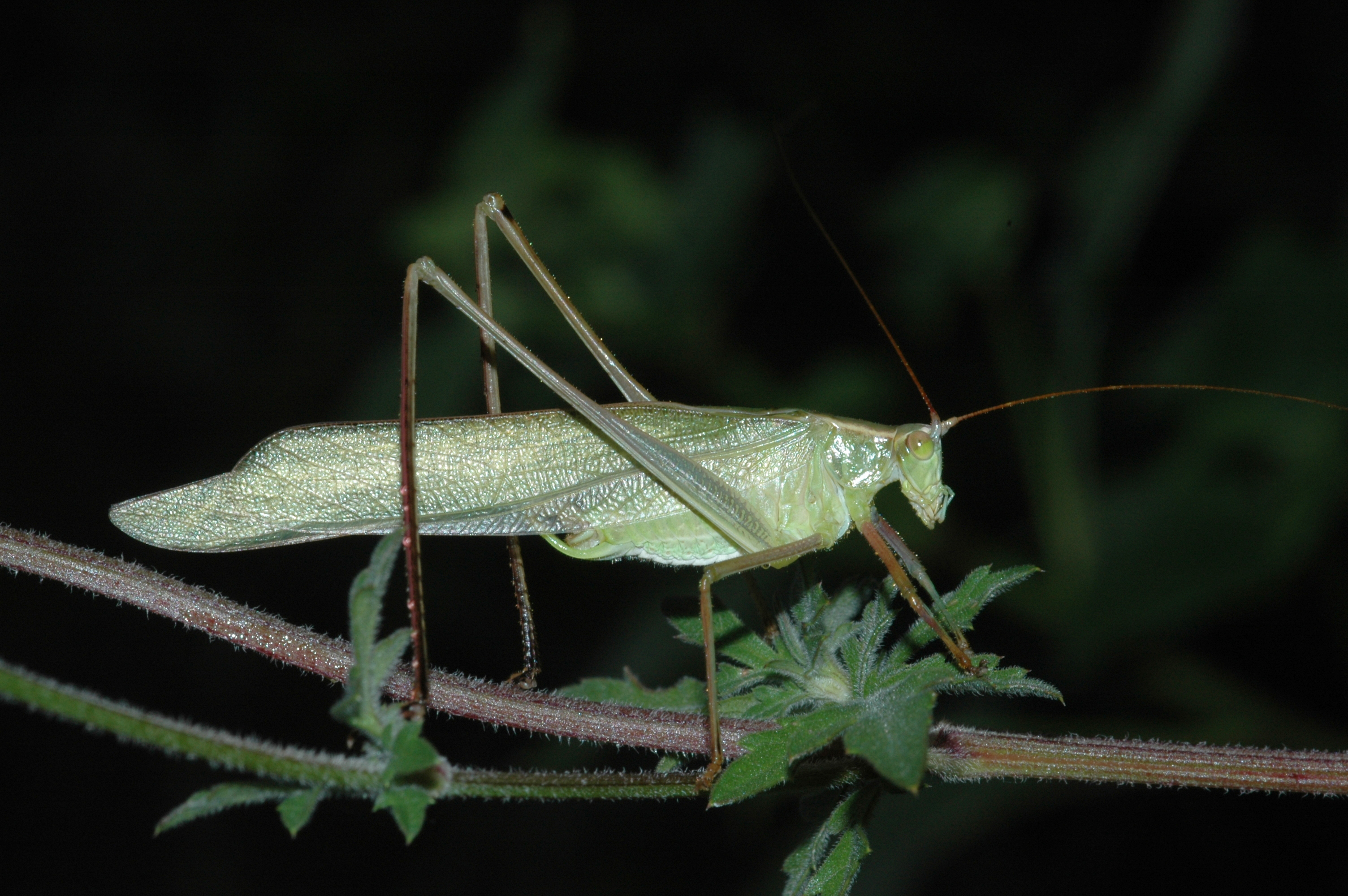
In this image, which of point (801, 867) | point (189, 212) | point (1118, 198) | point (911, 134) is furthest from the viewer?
point (189, 212)

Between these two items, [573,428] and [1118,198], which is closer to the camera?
[573,428]

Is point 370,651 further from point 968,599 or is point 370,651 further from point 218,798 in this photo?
point 968,599

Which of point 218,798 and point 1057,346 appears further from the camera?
point 1057,346

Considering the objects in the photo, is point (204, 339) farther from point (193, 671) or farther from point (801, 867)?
point (801, 867)

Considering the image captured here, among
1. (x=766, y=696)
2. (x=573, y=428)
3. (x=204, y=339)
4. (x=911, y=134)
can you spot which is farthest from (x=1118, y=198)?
(x=204, y=339)

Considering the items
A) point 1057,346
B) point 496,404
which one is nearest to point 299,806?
point 496,404

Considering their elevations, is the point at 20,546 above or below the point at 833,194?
below

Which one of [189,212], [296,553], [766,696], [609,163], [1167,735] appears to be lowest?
[1167,735]
